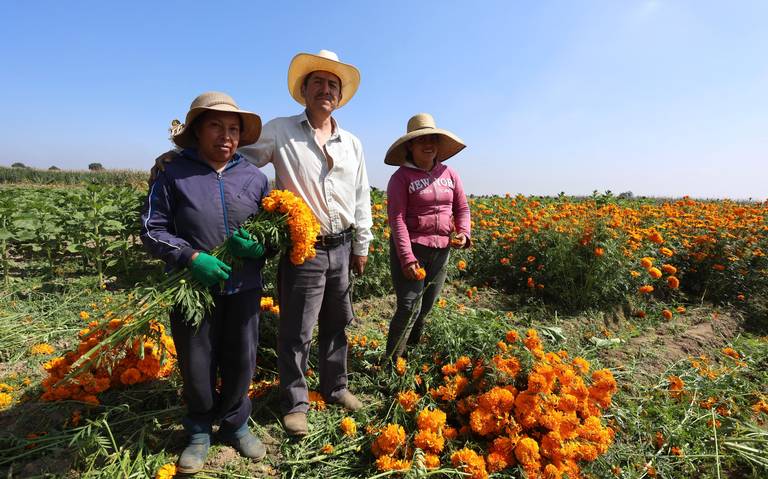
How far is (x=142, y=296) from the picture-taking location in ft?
6.66

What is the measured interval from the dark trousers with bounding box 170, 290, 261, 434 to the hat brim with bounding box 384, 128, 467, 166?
161 cm

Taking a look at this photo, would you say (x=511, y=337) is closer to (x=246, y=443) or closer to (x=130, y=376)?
(x=246, y=443)

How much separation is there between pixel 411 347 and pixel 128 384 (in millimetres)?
2195

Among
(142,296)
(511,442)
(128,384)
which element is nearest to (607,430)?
(511,442)

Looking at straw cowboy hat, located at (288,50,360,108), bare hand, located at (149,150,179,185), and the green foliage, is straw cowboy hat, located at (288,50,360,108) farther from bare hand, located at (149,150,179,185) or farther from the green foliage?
the green foliage

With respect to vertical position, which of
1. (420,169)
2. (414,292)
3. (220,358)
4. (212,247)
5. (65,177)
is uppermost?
(65,177)

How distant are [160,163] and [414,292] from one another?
1960 mm

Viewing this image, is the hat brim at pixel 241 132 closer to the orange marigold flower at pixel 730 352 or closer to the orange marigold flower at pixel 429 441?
the orange marigold flower at pixel 429 441

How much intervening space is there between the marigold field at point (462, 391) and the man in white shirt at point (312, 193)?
430 mm

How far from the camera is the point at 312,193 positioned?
8.10 ft

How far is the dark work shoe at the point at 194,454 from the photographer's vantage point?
217 cm

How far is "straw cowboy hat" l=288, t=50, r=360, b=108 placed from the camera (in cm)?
249

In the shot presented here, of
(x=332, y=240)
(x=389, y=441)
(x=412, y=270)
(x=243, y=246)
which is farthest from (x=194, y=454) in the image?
(x=412, y=270)

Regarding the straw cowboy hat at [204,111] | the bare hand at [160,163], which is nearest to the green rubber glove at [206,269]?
the bare hand at [160,163]
